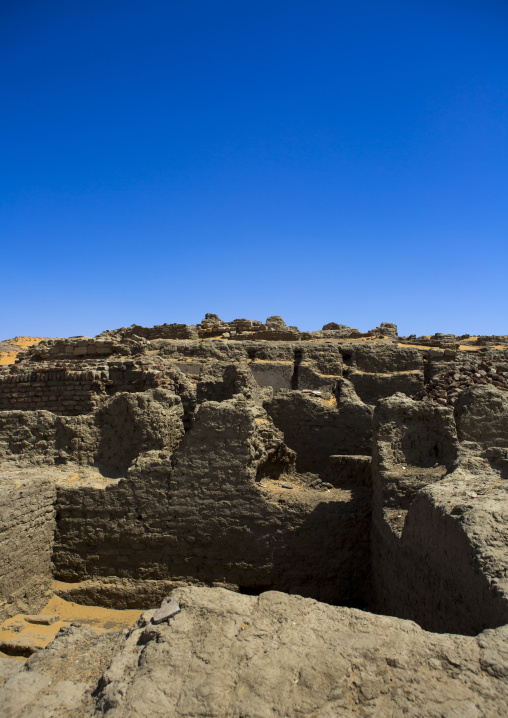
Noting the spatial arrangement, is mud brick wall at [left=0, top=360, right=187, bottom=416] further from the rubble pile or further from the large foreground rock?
the rubble pile

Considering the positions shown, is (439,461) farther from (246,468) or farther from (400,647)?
(400,647)

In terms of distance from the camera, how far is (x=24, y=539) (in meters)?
5.54

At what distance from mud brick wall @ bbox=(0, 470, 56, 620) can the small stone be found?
275 cm

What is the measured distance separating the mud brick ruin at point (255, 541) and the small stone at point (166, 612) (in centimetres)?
5

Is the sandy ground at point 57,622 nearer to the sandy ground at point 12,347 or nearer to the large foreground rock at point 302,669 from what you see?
the large foreground rock at point 302,669

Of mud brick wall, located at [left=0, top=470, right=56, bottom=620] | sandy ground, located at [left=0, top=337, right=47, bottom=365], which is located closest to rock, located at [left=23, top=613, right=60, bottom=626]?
mud brick wall, located at [left=0, top=470, right=56, bottom=620]

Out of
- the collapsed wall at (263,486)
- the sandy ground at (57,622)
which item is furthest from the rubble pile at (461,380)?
the sandy ground at (57,622)

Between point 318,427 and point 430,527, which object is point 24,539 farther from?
point 430,527

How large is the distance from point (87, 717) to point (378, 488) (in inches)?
136

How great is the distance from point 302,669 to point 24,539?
4.03 meters

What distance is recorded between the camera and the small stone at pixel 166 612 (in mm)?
3229

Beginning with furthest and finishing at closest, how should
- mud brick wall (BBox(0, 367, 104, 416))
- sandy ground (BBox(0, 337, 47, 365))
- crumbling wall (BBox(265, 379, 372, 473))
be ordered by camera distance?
sandy ground (BBox(0, 337, 47, 365)) < crumbling wall (BBox(265, 379, 372, 473)) < mud brick wall (BBox(0, 367, 104, 416))

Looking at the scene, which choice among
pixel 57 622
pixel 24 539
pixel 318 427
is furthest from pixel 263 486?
pixel 24 539

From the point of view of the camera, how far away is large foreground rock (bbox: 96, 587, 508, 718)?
7.84 ft
